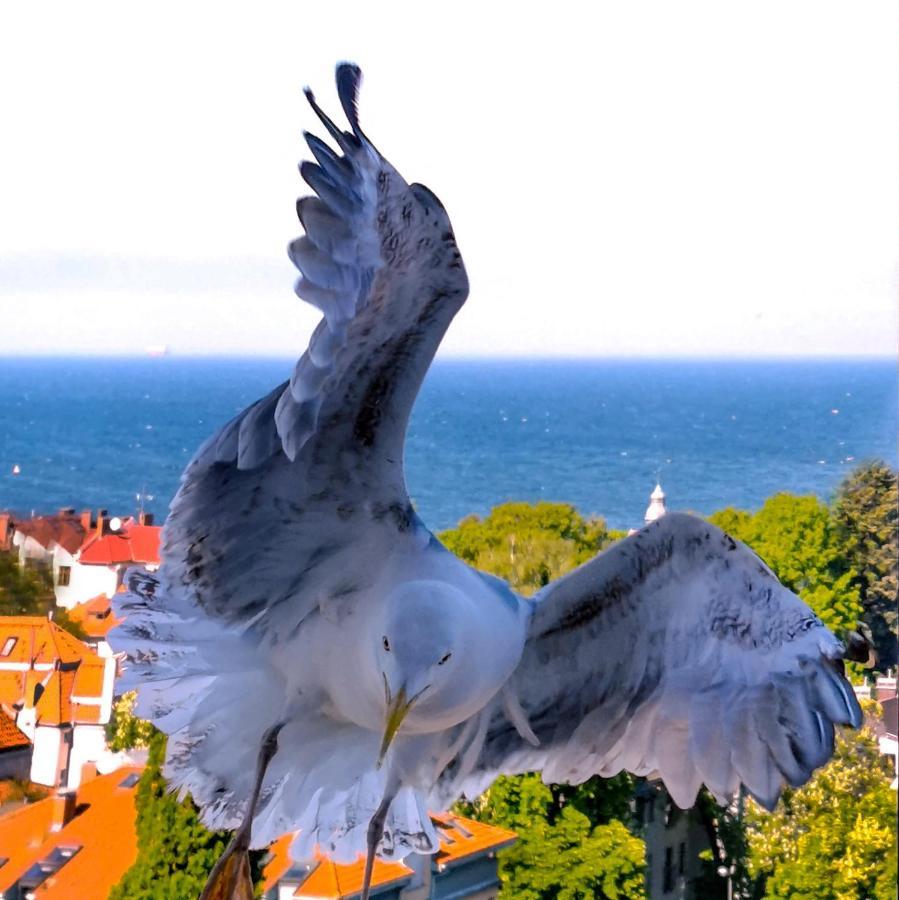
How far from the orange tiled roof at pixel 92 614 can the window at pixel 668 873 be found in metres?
1.44

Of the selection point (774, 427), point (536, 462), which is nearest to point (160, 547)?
point (536, 462)

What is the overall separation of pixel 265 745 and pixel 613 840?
6.99 feet

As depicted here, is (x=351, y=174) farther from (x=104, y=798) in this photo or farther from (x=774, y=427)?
(x=774, y=427)

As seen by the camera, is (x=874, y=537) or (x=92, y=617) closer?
(x=92, y=617)

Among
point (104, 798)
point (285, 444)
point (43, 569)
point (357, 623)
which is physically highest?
point (285, 444)

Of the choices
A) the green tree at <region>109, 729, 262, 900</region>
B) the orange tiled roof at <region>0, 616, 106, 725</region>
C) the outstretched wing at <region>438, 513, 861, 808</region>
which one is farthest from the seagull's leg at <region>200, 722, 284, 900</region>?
the orange tiled roof at <region>0, 616, 106, 725</region>

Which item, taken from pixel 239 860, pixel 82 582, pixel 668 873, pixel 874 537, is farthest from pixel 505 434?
pixel 239 860

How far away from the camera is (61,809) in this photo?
8.17 feet

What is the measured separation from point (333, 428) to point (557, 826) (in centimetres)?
249

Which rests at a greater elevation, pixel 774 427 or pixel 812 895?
pixel 774 427

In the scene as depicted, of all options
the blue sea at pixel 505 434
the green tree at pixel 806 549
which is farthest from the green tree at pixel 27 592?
the green tree at pixel 806 549

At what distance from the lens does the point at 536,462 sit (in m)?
7.86

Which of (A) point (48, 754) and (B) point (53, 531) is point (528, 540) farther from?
(A) point (48, 754)

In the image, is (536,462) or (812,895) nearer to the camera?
(812,895)
